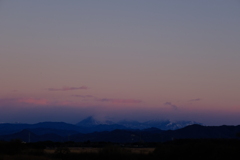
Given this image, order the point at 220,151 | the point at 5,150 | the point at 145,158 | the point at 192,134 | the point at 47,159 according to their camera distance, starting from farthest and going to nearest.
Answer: the point at 192,134
the point at 5,150
the point at 145,158
the point at 47,159
the point at 220,151

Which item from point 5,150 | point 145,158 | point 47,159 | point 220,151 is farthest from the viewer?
point 5,150

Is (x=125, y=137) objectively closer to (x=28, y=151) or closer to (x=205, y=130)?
(x=205, y=130)

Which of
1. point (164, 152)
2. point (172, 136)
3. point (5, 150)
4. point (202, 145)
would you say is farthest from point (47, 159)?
point (172, 136)

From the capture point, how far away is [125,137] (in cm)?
13062

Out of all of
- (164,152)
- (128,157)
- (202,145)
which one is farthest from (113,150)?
(202,145)

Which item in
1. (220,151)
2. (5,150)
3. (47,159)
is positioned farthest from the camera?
(5,150)

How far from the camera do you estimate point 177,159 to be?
43.8 m

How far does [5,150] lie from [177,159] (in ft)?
78.4

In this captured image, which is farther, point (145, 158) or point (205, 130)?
point (205, 130)

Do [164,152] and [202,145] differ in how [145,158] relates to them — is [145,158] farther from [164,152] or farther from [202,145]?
[202,145]

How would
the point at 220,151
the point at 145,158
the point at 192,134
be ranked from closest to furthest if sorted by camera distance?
the point at 220,151 < the point at 145,158 < the point at 192,134

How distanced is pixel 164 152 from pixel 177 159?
2244 millimetres

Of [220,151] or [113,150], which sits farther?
[113,150]

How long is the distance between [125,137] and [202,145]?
88.8 m
